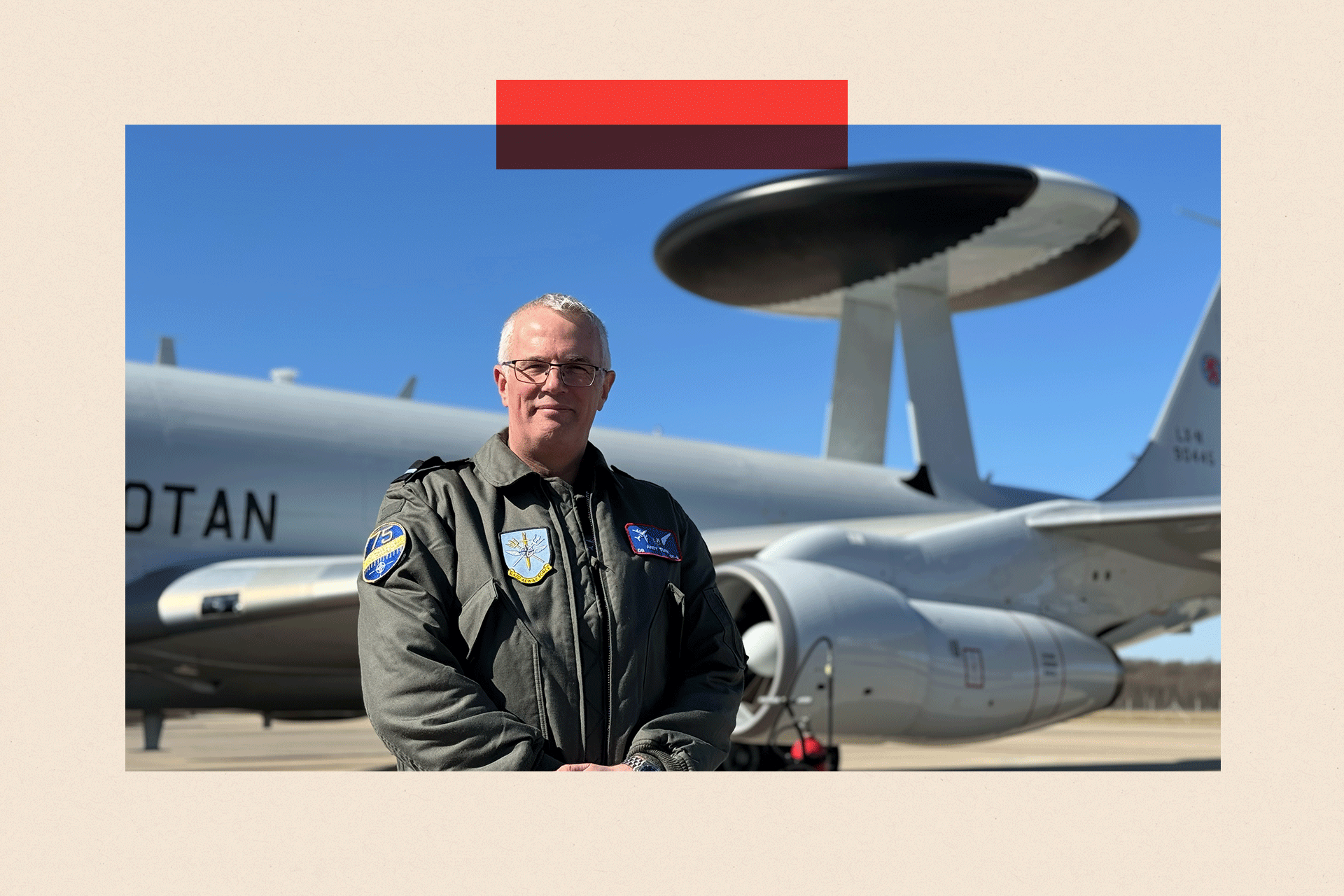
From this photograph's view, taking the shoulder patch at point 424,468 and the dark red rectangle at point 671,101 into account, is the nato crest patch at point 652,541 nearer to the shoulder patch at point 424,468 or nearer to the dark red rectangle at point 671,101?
the shoulder patch at point 424,468

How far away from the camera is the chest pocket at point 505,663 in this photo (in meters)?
1.46

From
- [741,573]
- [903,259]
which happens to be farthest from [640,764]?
[903,259]

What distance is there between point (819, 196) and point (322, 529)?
617cm

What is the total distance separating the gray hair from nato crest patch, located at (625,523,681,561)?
240 millimetres

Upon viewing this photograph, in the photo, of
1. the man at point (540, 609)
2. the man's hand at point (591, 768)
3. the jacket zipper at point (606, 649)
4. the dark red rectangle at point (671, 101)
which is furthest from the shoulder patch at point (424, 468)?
the dark red rectangle at point (671, 101)

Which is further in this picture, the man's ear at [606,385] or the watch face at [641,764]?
the man's ear at [606,385]

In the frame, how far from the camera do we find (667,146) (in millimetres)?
3023

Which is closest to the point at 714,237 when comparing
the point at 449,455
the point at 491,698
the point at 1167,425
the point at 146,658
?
the point at 449,455

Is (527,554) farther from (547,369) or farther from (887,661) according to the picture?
(887,661)

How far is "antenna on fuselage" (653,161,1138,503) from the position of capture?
11.1m

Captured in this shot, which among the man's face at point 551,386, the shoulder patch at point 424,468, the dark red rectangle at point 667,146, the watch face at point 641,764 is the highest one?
the dark red rectangle at point 667,146

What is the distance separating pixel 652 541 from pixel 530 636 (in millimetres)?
232

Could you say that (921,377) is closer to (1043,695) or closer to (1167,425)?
(1167,425)

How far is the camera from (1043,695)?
25.2 ft
